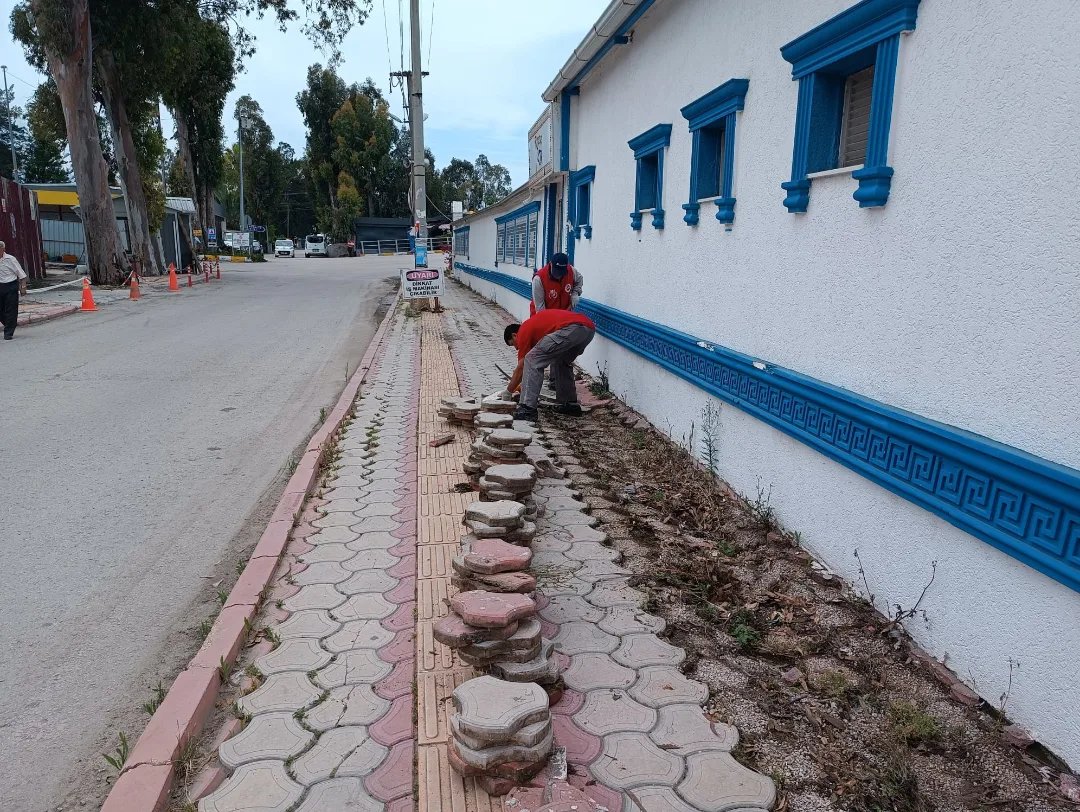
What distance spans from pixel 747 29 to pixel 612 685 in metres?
4.11

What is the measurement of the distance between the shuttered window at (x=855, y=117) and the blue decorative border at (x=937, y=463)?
1.17 metres

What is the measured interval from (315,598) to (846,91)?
3.80 meters

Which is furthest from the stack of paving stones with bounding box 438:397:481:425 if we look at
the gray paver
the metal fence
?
the metal fence

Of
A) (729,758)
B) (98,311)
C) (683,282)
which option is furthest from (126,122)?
(729,758)

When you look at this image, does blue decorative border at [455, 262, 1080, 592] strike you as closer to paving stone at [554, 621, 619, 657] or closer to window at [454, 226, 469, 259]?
paving stone at [554, 621, 619, 657]

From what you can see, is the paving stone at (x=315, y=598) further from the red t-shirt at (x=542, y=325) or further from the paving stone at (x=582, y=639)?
the red t-shirt at (x=542, y=325)

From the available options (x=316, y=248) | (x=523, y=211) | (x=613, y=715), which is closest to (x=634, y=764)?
(x=613, y=715)

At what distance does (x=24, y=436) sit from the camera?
248 inches

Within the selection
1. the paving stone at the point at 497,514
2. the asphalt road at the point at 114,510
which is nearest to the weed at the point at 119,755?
the asphalt road at the point at 114,510

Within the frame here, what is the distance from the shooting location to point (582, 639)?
321cm

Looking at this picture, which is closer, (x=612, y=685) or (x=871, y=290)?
(x=612, y=685)

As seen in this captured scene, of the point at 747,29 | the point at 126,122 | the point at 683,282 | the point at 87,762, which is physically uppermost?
the point at 126,122

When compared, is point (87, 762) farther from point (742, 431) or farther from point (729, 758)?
point (742, 431)

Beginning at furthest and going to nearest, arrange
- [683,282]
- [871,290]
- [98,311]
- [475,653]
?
[98,311] < [683,282] < [871,290] < [475,653]
